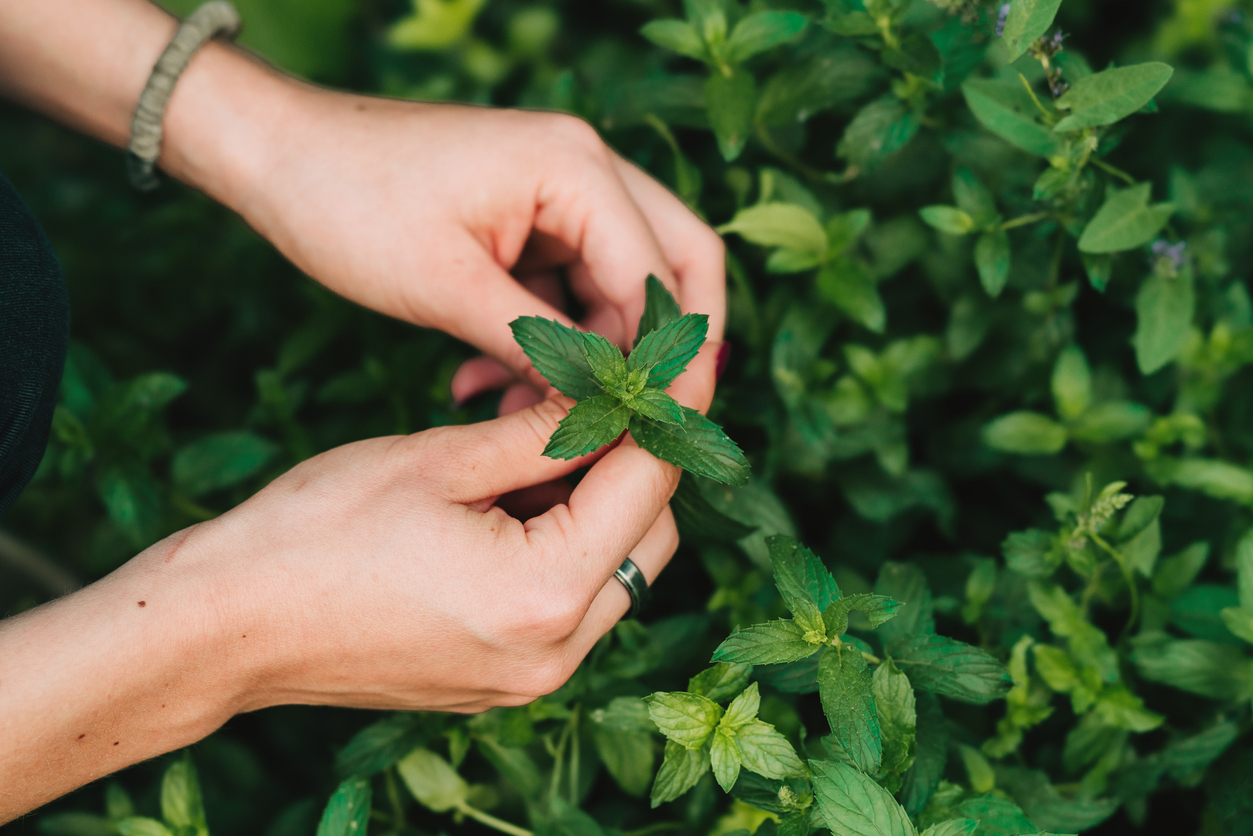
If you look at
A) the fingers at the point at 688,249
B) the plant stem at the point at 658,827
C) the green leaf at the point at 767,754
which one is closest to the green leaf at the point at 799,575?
the green leaf at the point at 767,754

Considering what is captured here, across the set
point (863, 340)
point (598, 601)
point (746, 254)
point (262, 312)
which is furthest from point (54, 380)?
point (863, 340)

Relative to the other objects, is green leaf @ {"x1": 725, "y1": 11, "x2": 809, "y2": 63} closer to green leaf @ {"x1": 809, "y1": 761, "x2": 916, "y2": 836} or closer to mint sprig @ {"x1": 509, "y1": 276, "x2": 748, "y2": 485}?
mint sprig @ {"x1": 509, "y1": 276, "x2": 748, "y2": 485}

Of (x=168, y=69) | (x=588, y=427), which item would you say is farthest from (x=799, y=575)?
(x=168, y=69)

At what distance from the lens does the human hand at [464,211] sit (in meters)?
1.24

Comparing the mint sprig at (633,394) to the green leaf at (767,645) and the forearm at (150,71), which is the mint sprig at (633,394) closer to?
the green leaf at (767,645)

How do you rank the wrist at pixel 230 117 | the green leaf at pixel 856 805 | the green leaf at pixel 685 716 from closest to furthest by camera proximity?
the green leaf at pixel 856 805
the green leaf at pixel 685 716
the wrist at pixel 230 117

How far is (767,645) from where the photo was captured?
1.01 meters

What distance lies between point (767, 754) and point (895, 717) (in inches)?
6.6

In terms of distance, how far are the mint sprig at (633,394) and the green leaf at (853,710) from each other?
25cm

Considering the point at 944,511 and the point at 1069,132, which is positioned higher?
the point at 1069,132

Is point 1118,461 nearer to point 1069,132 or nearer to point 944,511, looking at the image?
point 944,511

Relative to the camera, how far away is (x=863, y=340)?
1623 mm

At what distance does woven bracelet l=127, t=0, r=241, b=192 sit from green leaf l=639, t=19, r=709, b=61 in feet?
2.23

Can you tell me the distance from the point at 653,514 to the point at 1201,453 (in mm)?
1103
